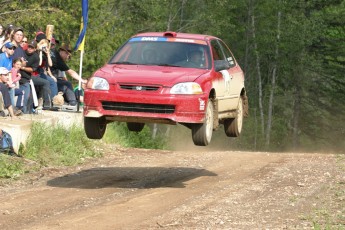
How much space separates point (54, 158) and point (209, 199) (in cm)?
→ 496

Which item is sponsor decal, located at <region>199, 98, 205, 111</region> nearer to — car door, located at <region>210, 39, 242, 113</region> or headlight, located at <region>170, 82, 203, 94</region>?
headlight, located at <region>170, 82, 203, 94</region>

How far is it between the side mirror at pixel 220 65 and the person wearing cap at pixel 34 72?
4.90 meters

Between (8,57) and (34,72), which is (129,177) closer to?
(8,57)

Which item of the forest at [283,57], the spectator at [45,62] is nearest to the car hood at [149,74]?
the spectator at [45,62]

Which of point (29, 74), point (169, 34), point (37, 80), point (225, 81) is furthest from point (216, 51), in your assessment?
point (37, 80)

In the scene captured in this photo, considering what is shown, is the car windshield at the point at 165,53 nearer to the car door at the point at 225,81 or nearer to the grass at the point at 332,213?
the car door at the point at 225,81

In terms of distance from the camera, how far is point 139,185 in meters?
14.7

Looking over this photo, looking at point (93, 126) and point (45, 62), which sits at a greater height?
point (45, 62)

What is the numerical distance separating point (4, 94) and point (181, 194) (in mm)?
4246

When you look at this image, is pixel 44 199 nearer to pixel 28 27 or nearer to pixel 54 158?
pixel 54 158

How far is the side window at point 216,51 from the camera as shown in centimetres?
1481

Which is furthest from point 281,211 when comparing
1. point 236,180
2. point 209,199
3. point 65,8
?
point 65,8

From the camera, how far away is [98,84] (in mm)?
13289

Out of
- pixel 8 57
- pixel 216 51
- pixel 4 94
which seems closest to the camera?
pixel 216 51
